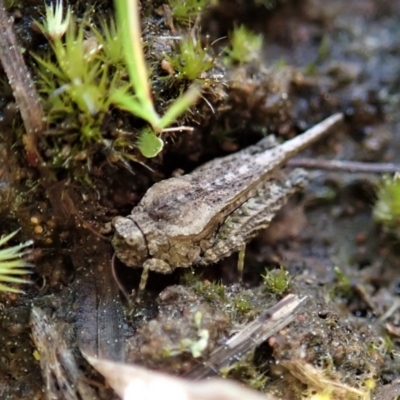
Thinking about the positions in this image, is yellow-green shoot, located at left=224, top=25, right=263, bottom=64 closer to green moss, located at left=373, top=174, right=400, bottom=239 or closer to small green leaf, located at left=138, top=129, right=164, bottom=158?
small green leaf, located at left=138, top=129, right=164, bottom=158

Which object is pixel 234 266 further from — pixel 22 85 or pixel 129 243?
pixel 22 85

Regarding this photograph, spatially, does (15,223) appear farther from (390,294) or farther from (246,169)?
(390,294)

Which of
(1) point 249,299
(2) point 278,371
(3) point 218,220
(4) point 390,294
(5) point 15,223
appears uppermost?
(5) point 15,223

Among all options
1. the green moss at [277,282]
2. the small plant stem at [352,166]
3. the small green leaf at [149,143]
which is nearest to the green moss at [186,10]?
the small green leaf at [149,143]

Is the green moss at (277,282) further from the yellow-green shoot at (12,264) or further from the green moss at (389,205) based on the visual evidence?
the yellow-green shoot at (12,264)

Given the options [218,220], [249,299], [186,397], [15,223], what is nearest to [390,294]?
[249,299]

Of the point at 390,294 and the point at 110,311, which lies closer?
the point at 110,311

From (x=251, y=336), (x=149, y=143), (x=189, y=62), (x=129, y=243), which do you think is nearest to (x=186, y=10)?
(x=189, y=62)
